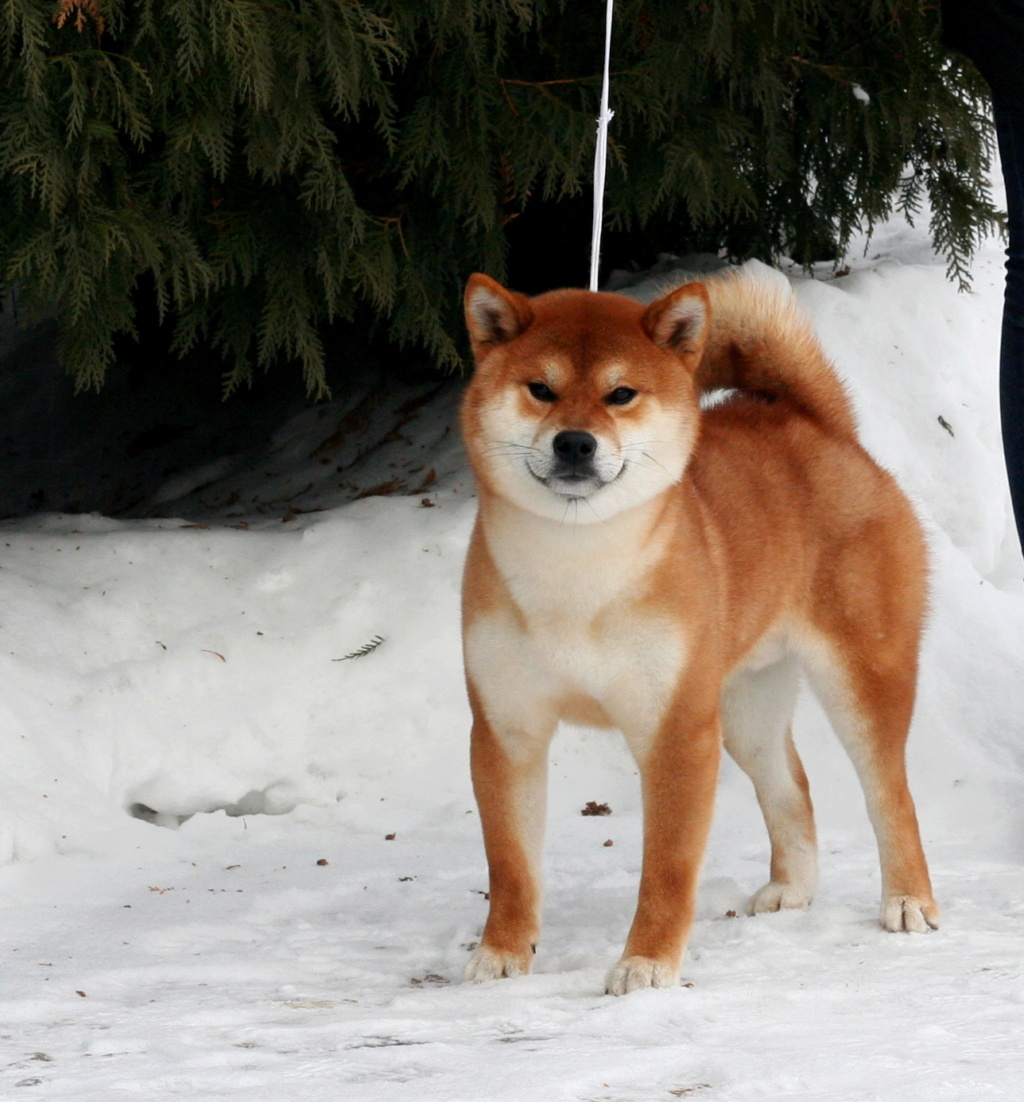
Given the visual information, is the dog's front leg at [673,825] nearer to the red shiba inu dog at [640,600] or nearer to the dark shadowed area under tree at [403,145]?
the red shiba inu dog at [640,600]

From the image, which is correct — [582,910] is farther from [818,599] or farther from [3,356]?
[3,356]

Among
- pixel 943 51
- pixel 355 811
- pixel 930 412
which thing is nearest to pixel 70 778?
pixel 355 811

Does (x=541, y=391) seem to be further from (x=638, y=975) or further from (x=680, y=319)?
(x=638, y=975)

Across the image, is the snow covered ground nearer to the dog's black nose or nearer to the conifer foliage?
the conifer foliage

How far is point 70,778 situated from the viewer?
4.03m

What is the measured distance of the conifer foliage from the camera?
4.00 meters

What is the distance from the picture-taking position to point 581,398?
285 centimetres

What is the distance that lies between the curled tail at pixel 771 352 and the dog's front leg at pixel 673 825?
1.13 metres

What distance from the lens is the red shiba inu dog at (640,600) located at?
9.40 feet

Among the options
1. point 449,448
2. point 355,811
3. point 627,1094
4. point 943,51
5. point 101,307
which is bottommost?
point 355,811

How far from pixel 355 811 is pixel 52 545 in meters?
1.46

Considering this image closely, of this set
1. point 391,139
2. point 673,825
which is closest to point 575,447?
point 673,825

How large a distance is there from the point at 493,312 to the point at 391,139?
1679 mm

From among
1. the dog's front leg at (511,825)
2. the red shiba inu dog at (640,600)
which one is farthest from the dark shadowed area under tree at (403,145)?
the dog's front leg at (511,825)
